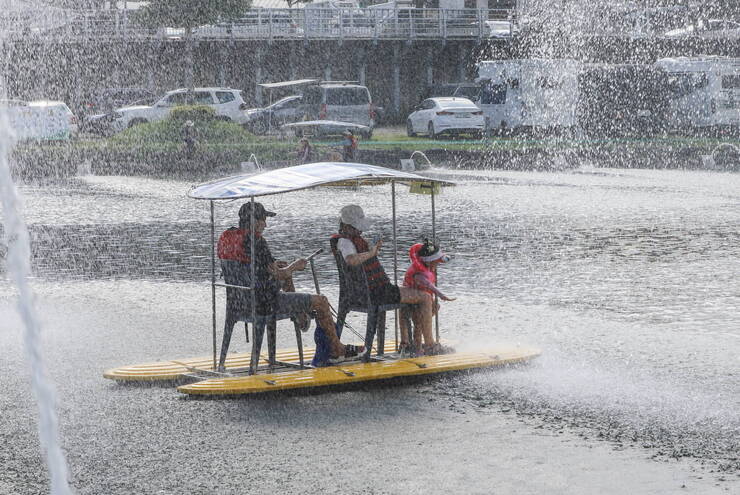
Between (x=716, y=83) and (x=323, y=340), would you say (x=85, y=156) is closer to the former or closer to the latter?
(x=716, y=83)

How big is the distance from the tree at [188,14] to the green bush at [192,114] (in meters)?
14.5

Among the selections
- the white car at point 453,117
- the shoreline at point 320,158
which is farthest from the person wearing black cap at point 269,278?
the white car at point 453,117

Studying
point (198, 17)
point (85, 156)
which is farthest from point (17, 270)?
point (198, 17)

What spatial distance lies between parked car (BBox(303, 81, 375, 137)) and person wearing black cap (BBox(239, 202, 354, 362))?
34.7 meters

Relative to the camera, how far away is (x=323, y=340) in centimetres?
1012

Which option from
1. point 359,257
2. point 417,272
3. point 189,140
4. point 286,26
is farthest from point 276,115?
point 359,257

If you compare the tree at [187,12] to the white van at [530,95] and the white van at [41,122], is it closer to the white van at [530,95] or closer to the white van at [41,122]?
the white van at [530,95]

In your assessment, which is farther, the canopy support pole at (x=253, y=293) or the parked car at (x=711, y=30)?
the parked car at (x=711, y=30)

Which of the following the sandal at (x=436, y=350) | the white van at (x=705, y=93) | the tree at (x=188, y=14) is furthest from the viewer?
the tree at (x=188, y=14)

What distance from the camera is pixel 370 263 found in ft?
33.3

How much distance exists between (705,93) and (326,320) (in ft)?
118

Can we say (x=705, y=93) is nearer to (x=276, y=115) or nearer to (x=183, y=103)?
(x=276, y=115)

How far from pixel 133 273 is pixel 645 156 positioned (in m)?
23.0

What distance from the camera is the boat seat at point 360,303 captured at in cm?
1008
